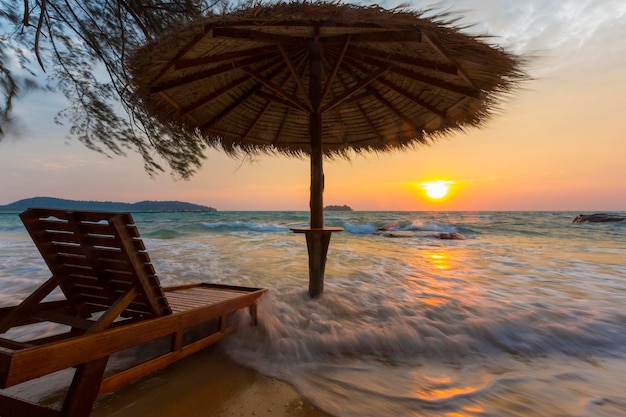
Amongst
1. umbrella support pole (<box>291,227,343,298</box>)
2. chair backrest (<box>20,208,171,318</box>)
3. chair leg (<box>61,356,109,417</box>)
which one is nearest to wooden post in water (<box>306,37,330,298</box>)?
umbrella support pole (<box>291,227,343,298</box>)

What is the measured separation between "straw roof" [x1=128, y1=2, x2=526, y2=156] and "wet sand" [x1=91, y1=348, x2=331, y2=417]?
110 inches

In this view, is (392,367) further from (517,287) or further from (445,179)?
(445,179)

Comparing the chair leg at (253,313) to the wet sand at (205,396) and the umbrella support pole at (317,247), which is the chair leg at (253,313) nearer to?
the wet sand at (205,396)

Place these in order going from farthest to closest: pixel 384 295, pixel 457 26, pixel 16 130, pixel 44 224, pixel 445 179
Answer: pixel 445 179, pixel 384 295, pixel 16 130, pixel 457 26, pixel 44 224

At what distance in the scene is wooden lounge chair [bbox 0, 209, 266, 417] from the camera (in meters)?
1.63

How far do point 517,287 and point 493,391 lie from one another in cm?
435

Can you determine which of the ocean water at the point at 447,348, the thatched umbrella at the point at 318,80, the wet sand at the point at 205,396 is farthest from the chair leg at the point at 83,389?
the thatched umbrella at the point at 318,80

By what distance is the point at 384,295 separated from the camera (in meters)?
4.92

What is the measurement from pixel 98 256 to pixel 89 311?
2.58 ft

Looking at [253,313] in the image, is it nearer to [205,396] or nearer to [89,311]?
[205,396]

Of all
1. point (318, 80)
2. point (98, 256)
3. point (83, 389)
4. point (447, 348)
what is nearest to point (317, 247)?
point (447, 348)

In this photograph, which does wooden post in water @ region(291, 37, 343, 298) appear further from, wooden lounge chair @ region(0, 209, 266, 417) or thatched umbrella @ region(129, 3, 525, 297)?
wooden lounge chair @ region(0, 209, 266, 417)

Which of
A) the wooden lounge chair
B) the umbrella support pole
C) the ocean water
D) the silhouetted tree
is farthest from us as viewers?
the silhouetted tree

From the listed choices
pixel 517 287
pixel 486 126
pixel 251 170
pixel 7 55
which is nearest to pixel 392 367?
pixel 486 126
